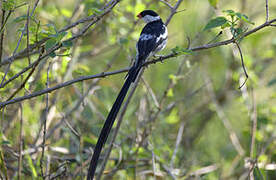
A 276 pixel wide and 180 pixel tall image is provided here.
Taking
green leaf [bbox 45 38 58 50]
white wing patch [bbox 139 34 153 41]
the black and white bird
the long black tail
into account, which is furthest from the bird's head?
green leaf [bbox 45 38 58 50]

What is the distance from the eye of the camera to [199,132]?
4.08 m

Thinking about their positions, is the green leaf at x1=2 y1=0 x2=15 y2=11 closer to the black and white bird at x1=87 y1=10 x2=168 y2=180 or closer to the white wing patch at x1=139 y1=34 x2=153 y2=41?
the black and white bird at x1=87 y1=10 x2=168 y2=180

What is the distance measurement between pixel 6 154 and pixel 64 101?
1006 millimetres

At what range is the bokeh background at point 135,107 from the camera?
2451 millimetres

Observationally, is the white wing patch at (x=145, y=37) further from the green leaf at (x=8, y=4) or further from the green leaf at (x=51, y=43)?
the green leaf at (x=8, y=4)

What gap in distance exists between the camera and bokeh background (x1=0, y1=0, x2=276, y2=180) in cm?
245

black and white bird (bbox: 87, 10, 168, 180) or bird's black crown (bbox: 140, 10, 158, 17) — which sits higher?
bird's black crown (bbox: 140, 10, 158, 17)

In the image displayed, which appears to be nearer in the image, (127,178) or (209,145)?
(127,178)

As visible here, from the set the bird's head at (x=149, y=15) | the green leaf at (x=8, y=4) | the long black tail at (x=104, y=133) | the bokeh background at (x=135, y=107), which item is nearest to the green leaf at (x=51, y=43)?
the bokeh background at (x=135, y=107)

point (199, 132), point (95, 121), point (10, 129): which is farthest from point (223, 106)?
point (10, 129)

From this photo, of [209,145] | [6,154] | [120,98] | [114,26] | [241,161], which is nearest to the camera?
[120,98]

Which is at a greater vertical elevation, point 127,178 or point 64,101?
point 64,101

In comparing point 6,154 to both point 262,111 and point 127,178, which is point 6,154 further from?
point 262,111

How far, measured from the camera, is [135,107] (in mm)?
3500
